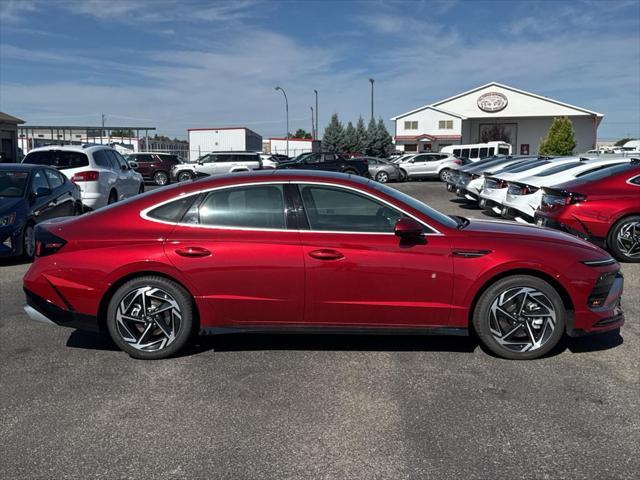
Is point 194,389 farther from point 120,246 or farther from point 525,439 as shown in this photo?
point 525,439

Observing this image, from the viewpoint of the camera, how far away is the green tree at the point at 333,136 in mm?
68812

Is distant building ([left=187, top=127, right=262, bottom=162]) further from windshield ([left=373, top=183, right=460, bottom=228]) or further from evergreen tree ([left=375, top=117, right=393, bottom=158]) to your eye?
windshield ([left=373, top=183, right=460, bottom=228])

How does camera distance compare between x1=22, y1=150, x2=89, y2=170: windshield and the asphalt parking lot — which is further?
x1=22, y1=150, x2=89, y2=170: windshield

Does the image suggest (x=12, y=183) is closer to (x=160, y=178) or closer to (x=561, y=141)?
(x=160, y=178)

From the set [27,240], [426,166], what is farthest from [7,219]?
[426,166]

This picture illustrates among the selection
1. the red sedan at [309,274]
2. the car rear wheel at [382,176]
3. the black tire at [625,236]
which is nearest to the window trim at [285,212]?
the red sedan at [309,274]

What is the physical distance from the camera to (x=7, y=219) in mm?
7898

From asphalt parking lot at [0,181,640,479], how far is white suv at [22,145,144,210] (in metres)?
7.16

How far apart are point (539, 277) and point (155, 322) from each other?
116 inches

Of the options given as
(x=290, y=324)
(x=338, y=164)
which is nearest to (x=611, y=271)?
(x=290, y=324)

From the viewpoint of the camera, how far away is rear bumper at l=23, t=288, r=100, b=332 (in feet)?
14.6

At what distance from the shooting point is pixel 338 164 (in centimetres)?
2648

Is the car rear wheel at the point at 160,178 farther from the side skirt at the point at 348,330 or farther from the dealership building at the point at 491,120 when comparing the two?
the dealership building at the point at 491,120

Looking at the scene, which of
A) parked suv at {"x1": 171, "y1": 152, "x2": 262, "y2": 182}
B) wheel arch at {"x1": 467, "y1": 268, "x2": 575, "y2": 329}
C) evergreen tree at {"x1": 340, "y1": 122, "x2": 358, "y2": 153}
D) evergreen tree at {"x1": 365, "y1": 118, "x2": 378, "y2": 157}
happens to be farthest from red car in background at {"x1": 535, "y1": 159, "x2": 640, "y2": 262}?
evergreen tree at {"x1": 340, "y1": 122, "x2": 358, "y2": 153}
